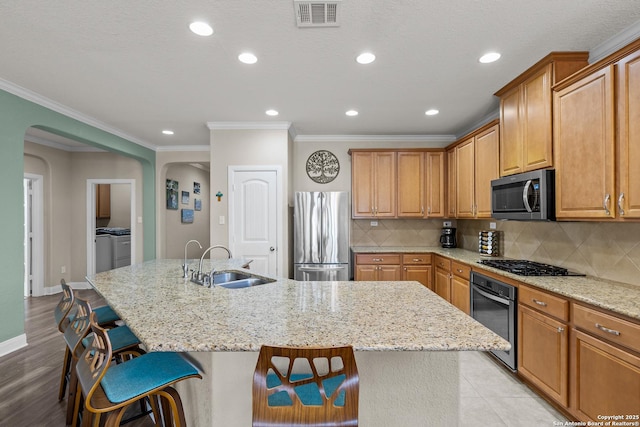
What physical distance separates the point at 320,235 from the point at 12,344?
3.41 meters

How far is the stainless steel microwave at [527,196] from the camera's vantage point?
93.3 inches

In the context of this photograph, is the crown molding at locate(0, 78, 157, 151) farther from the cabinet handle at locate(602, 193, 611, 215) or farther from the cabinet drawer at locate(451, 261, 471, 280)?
the cabinet handle at locate(602, 193, 611, 215)

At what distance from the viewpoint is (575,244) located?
8.46ft

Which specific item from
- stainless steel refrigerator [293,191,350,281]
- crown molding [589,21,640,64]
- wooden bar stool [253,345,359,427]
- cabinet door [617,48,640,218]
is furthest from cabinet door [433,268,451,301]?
wooden bar stool [253,345,359,427]

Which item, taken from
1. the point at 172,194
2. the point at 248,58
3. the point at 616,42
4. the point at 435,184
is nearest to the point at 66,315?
the point at 248,58

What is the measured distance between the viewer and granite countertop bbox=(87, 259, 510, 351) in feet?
3.78

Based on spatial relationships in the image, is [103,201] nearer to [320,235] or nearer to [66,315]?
[320,235]

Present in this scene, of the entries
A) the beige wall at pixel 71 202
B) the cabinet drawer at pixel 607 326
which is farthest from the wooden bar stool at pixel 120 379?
the beige wall at pixel 71 202

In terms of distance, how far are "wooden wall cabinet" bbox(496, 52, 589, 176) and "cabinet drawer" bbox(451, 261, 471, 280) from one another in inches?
41.1

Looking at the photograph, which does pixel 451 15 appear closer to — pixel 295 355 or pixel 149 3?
pixel 149 3

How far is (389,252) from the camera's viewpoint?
4.12 m

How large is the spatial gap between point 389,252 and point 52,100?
434 cm

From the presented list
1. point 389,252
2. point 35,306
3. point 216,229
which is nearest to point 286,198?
point 216,229

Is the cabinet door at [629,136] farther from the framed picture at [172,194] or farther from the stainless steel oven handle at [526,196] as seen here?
the framed picture at [172,194]
